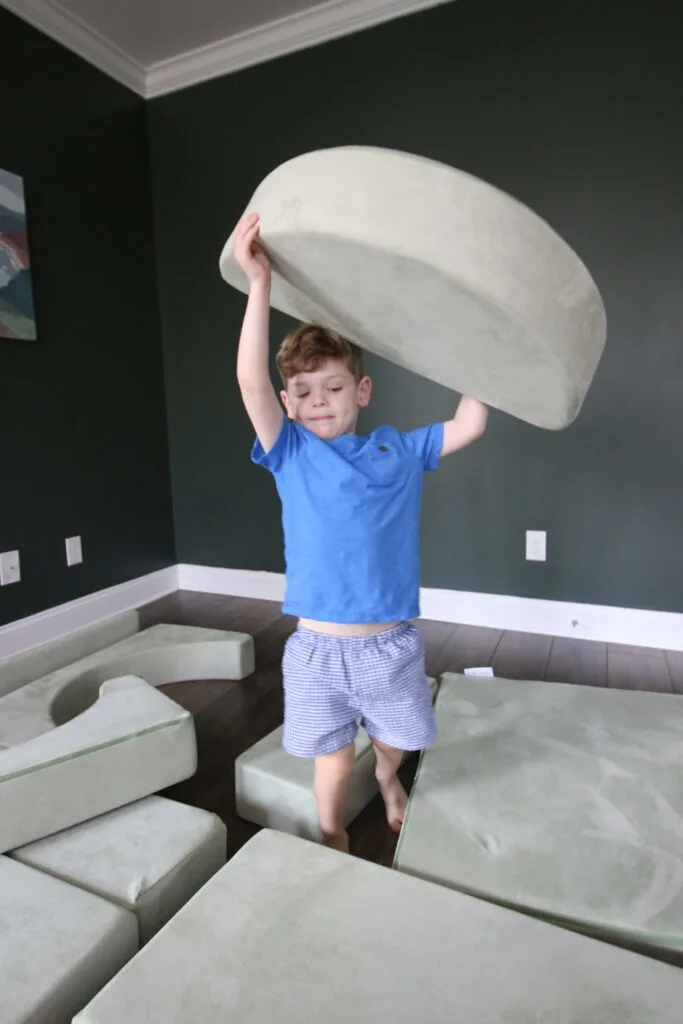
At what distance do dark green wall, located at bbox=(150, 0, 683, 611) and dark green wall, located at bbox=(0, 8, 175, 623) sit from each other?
1.22 feet

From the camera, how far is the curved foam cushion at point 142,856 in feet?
3.33

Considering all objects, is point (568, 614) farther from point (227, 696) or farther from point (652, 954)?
point (652, 954)

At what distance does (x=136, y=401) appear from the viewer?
3043 mm

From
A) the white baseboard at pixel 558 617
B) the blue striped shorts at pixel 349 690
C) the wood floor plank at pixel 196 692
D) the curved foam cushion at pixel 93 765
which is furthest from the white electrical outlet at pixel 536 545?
the curved foam cushion at pixel 93 765

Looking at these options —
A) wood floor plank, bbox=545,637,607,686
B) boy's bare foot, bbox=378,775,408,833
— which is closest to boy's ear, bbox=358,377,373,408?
boy's bare foot, bbox=378,775,408,833

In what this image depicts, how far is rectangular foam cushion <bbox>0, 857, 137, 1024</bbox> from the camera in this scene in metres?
0.80

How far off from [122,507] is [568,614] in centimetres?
199

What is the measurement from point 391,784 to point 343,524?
599 millimetres

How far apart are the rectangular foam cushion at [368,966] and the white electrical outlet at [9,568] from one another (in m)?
1.82

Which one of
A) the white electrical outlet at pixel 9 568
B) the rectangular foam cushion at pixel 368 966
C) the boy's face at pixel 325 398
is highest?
the boy's face at pixel 325 398

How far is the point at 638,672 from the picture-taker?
6.99 feet

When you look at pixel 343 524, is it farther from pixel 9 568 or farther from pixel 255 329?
pixel 9 568

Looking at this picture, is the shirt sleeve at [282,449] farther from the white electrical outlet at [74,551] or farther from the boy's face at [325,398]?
the white electrical outlet at [74,551]

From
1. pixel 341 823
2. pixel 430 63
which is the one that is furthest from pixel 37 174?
pixel 341 823
